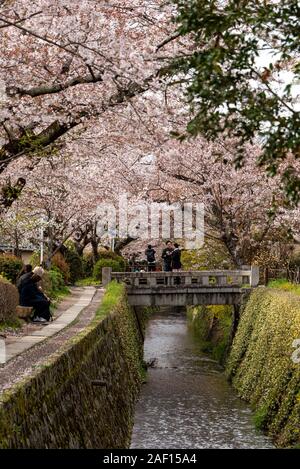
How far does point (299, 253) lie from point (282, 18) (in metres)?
30.5

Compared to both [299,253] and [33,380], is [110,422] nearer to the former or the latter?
[33,380]

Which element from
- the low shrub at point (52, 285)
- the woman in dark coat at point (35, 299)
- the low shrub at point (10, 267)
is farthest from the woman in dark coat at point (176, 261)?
the woman in dark coat at point (35, 299)

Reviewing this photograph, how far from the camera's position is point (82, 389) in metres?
11.9

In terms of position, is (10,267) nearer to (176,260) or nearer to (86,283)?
(176,260)

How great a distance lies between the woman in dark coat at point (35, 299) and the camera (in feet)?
59.4

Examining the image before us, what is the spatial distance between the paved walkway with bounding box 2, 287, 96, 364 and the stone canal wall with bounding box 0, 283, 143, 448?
99 centimetres

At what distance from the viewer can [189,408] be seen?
858 inches

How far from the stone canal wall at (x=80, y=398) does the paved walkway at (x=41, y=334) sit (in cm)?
99

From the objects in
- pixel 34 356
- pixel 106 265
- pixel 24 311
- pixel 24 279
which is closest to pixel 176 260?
pixel 106 265

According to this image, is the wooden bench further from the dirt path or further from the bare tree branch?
the bare tree branch

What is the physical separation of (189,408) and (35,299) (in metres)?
6.93

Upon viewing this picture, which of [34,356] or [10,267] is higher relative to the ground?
[10,267]

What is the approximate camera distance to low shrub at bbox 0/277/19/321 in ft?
52.6

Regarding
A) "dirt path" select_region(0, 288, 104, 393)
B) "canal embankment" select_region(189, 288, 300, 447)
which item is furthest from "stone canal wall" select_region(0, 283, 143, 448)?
"canal embankment" select_region(189, 288, 300, 447)
